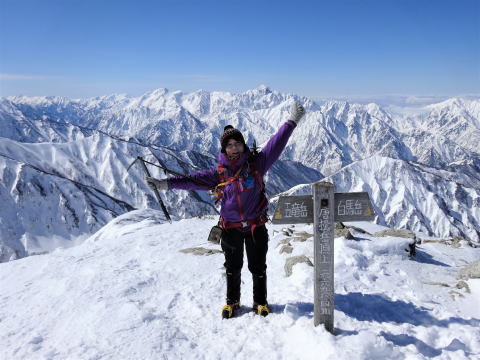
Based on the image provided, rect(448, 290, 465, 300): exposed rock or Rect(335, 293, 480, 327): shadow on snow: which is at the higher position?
Rect(335, 293, 480, 327): shadow on snow

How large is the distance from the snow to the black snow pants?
0.68 meters

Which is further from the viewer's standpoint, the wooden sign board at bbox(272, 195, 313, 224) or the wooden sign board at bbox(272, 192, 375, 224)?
the wooden sign board at bbox(272, 195, 313, 224)

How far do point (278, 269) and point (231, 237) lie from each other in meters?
4.90

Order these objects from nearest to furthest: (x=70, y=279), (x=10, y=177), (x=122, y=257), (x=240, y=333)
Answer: (x=240, y=333) → (x=70, y=279) → (x=122, y=257) → (x=10, y=177)

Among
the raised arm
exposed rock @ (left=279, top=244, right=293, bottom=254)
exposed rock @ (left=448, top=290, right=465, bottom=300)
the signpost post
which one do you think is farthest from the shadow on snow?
exposed rock @ (left=279, top=244, right=293, bottom=254)

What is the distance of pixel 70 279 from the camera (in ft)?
36.2

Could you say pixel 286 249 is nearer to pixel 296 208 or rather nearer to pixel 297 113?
pixel 296 208

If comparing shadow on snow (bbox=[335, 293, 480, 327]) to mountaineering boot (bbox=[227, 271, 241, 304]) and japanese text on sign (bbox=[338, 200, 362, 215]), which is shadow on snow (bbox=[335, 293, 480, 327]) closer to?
mountaineering boot (bbox=[227, 271, 241, 304])

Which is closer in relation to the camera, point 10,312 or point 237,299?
point 237,299

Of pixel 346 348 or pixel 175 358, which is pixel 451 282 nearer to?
pixel 346 348

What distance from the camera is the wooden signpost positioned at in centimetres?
613

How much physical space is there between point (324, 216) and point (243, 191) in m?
1.64

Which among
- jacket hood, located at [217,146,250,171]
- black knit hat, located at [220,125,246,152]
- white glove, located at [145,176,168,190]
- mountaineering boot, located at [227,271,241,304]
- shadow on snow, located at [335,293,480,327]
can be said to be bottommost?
shadow on snow, located at [335,293,480,327]

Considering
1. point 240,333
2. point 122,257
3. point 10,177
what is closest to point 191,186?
point 240,333
